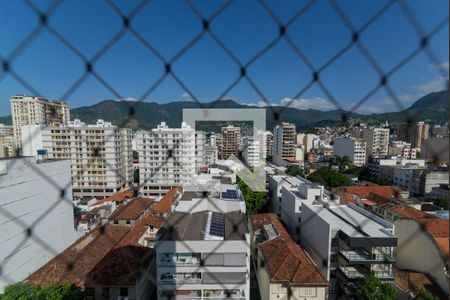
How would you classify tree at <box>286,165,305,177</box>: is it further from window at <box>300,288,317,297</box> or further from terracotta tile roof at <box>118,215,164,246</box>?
window at <box>300,288,317,297</box>

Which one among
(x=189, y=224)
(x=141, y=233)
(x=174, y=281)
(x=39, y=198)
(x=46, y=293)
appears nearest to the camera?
(x=46, y=293)

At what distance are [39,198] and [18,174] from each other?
0.52 meters

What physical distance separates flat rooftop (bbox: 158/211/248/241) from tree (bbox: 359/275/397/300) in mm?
1891

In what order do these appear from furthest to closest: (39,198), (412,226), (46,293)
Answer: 1. (39,198)
2. (412,226)
3. (46,293)

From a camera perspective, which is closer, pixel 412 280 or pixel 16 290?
pixel 16 290

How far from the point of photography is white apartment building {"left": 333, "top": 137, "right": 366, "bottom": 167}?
13.9 m

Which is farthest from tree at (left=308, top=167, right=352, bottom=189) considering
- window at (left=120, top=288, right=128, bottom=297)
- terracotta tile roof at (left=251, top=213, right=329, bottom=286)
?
window at (left=120, top=288, right=128, bottom=297)

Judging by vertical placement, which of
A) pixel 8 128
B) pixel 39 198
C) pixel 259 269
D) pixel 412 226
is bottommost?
pixel 259 269

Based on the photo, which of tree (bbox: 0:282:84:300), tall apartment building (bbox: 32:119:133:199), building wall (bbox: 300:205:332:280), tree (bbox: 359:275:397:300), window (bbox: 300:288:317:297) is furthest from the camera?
tall apartment building (bbox: 32:119:133:199)

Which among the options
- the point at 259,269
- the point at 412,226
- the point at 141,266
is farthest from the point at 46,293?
the point at 412,226

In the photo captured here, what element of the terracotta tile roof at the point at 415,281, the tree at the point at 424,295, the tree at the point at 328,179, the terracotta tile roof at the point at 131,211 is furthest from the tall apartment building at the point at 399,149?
the terracotta tile roof at the point at 131,211

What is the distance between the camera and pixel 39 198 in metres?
4.20

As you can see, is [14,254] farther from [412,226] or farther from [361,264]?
[412,226]

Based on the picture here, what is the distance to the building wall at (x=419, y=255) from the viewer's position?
3.49 m
